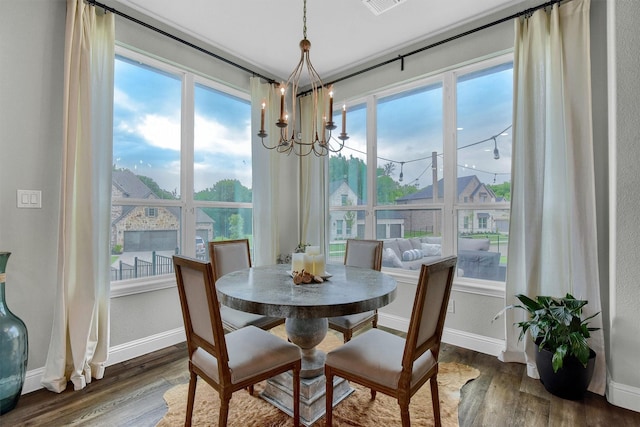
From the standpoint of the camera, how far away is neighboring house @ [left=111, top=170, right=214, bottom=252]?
2568 millimetres

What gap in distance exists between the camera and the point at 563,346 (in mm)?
1891

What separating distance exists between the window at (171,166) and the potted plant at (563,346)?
276 cm

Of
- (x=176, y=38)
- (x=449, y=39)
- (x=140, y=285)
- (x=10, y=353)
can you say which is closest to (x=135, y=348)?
(x=140, y=285)

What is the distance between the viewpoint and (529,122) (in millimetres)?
2311

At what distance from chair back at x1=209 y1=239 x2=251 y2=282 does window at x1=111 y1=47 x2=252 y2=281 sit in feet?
2.09

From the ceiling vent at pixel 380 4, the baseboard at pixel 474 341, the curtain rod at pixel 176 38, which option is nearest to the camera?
the curtain rod at pixel 176 38

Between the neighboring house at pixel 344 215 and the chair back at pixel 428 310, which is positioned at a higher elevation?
the neighboring house at pixel 344 215

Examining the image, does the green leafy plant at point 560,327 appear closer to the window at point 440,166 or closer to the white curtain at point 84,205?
the window at point 440,166

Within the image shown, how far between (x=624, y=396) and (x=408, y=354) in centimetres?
162

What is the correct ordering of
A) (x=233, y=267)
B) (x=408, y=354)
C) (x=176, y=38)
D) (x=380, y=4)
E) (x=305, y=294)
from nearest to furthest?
(x=408, y=354) < (x=305, y=294) < (x=380, y=4) < (x=233, y=267) < (x=176, y=38)

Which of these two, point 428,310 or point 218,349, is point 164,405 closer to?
point 218,349

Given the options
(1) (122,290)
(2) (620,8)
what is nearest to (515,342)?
(2) (620,8)

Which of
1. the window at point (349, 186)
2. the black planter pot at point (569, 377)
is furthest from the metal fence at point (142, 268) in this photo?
the black planter pot at point (569, 377)

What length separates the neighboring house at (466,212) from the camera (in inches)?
106
